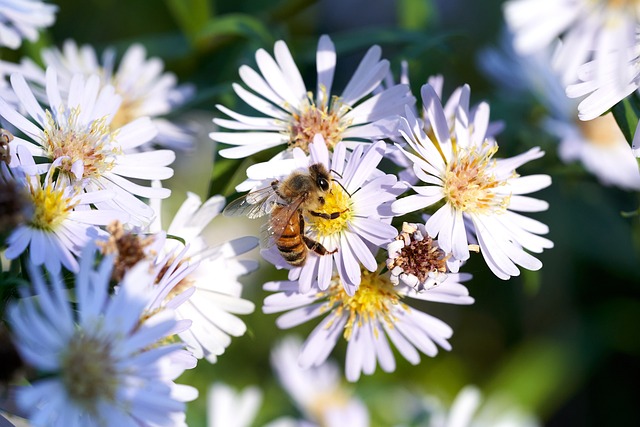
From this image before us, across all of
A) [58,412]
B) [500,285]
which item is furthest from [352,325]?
[500,285]

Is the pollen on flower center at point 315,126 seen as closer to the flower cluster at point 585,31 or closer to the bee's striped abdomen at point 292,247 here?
the bee's striped abdomen at point 292,247

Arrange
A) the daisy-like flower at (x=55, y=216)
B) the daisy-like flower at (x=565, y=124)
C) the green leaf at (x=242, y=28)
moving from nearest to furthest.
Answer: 1. the daisy-like flower at (x=55, y=216)
2. the green leaf at (x=242, y=28)
3. the daisy-like flower at (x=565, y=124)

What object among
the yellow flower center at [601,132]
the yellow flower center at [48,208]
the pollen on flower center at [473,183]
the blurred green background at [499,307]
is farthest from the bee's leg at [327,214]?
the yellow flower center at [601,132]

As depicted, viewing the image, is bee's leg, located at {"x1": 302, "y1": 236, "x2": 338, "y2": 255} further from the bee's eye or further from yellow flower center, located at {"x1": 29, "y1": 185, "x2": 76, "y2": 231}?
yellow flower center, located at {"x1": 29, "y1": 185, "x2": 76, "y2": 231}

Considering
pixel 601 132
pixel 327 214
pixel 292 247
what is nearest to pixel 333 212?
pixel 327 214

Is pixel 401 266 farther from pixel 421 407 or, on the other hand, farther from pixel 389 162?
pixel 421 407

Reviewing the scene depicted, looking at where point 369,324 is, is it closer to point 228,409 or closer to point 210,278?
point 210,278
